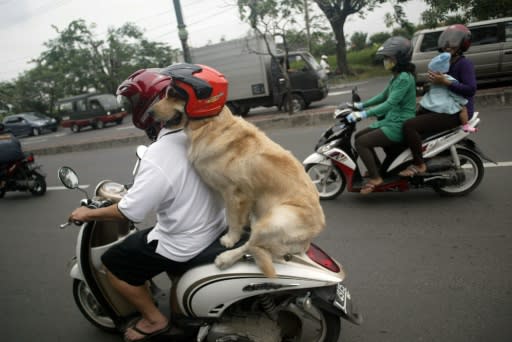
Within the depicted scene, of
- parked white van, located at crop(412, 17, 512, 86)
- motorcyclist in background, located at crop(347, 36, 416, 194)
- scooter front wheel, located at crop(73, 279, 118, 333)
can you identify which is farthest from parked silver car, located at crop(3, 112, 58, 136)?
scooter front wheel, located at crop(73, 279, 118, 333)

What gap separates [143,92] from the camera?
7.48ft

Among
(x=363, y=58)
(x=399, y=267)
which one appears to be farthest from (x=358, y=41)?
(x=399, y=267)

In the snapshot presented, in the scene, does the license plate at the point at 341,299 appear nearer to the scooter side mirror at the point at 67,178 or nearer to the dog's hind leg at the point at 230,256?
the dog's hind leg at the point at 230,256

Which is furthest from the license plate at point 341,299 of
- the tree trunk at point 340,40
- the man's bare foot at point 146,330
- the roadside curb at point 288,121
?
the tree trunk at point 340,40

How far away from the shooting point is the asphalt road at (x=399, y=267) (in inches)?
110

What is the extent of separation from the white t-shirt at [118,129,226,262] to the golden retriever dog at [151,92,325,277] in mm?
85

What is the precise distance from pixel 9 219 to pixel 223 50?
1161 cm

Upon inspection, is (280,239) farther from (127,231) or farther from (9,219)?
(9,219)

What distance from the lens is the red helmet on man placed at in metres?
2.04

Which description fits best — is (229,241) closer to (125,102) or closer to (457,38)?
(125,102)

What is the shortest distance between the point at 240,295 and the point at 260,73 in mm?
13873

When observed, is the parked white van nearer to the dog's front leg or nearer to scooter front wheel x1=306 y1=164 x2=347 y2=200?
scooter front wheel x1=306 y1=164 x2=347 y2=200

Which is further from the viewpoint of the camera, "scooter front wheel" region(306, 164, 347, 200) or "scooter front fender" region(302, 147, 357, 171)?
"scooter front wheel" region(306, 164, 347, 200)

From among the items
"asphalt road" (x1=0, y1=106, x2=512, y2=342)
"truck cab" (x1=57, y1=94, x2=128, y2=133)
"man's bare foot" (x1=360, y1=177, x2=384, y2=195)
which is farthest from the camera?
"truck cab" (x1=57, y1=94, x2=128, y2=133)
